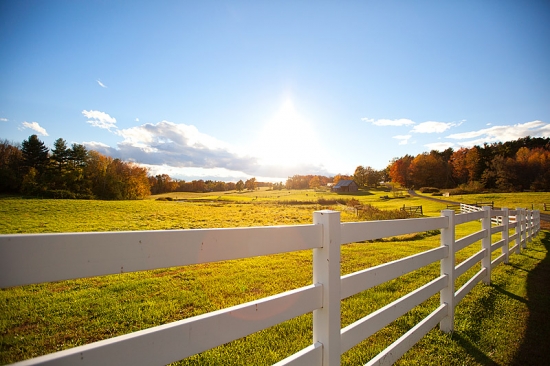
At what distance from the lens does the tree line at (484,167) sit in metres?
65.6

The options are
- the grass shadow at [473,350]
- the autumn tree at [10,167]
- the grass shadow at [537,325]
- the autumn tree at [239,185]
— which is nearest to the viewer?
the grass shadow at [473,350]

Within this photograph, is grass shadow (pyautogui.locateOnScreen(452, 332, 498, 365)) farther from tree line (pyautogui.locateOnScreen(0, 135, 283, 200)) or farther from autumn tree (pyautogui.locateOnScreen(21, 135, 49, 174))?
autumn tree (pyautogui.locateOnScreen(21, 135, 49, 174))

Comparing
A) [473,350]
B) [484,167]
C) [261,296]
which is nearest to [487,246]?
[473,350]

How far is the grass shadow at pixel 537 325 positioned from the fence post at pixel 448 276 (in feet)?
2.39

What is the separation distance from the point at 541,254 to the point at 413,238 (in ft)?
23.4

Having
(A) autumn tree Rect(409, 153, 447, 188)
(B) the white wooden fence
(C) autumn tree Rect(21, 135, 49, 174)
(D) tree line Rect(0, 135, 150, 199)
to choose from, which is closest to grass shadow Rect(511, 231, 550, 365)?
(B) the white wooden fence

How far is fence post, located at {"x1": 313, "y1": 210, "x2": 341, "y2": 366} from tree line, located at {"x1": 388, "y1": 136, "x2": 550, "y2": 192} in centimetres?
8204

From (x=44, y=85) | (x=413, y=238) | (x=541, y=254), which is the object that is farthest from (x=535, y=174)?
(x=44, y=85)

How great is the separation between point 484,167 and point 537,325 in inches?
3657

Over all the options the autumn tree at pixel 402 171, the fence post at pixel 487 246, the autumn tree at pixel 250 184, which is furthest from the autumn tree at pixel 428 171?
the fence post at pixel 487 246

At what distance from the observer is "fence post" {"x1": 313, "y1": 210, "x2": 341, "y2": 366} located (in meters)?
1.90

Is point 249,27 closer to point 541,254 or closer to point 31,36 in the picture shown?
point 541,254

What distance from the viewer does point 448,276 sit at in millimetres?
3834

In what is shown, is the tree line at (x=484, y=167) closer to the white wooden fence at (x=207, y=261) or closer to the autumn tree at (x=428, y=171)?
the autumn tree at (x=428, y=171)
